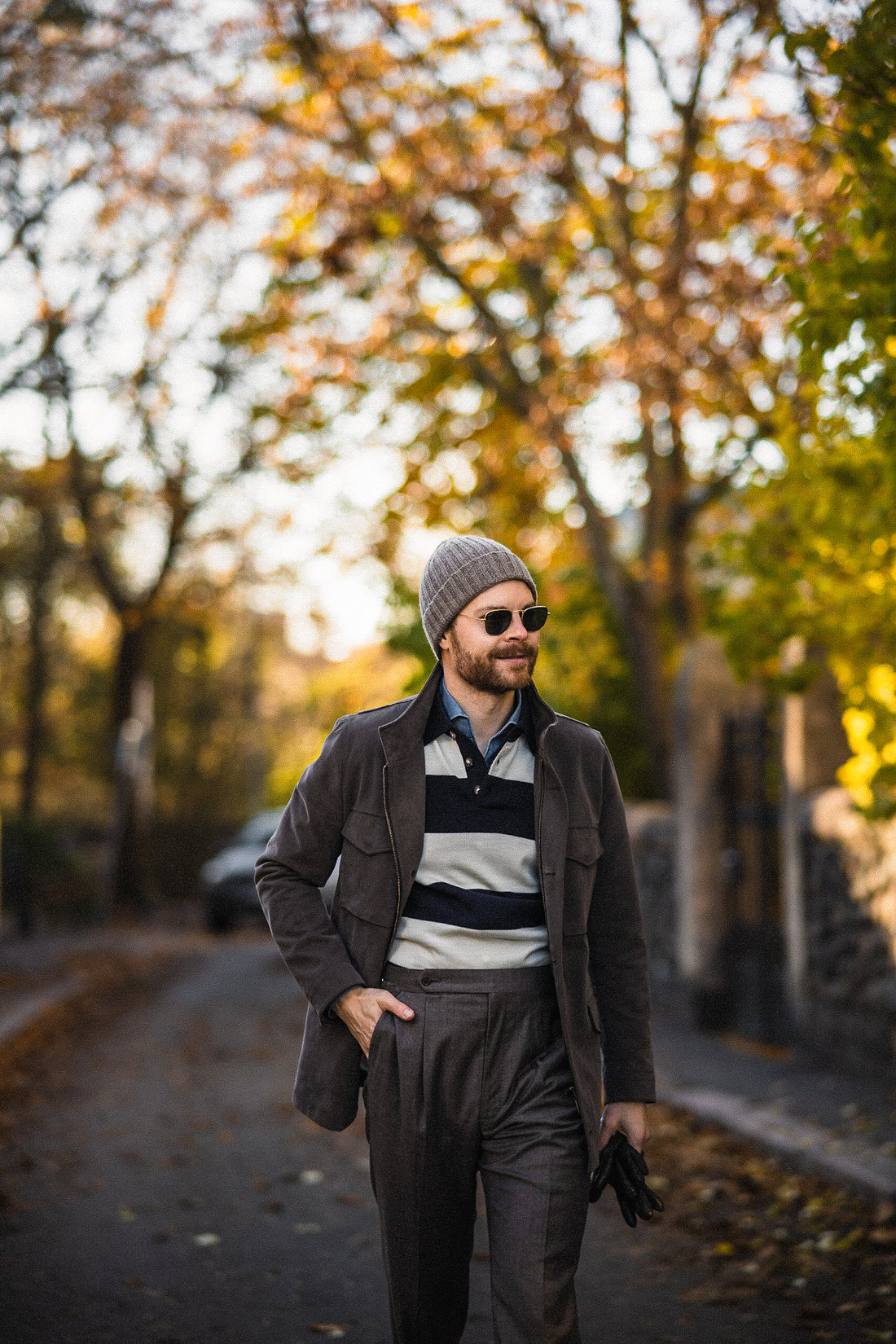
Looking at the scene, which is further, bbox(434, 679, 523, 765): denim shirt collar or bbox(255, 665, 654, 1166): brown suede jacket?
bbox(434, 679, 523, 765): denim shirt collar

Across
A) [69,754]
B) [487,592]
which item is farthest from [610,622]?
[69,754]

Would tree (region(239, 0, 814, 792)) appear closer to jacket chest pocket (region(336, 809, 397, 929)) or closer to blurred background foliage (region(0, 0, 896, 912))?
blurred background foliage (region(0, 0, 896, 912))

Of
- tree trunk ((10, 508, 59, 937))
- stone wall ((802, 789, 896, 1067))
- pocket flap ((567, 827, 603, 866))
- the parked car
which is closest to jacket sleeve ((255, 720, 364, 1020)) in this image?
pocket flap ((567, 827, 603, 866))

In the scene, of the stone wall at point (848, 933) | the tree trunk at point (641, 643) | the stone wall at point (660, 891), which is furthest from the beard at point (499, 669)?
the tree trunk at point (641, 643)

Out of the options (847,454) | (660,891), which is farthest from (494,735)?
(660,891)

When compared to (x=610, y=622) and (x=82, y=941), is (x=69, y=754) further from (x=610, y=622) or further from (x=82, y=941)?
(x=610, y=622)

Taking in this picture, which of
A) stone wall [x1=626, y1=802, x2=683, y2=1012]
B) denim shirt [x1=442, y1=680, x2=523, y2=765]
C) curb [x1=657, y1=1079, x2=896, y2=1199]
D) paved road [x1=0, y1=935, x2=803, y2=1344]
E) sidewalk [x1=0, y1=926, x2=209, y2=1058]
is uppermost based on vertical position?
denim shirt [x1=442, y1=680, x2=523, y2=765]

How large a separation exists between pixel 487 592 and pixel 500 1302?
59.2 inches

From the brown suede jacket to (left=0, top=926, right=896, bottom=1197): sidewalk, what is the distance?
115 inches

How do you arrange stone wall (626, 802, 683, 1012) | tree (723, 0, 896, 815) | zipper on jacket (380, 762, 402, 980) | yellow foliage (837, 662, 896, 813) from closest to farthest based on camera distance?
zipper on jacket (380, 762, 402, 980) < tree (723, 0, 896, 815) < yellow foliage (837, 662, 896, 813) < stone wall (626, 802, 683, 1012)

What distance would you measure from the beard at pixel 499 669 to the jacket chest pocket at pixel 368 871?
0.37m

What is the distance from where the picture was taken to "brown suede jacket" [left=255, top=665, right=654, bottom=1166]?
3018 millimetres

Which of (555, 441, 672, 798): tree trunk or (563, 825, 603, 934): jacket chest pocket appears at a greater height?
(555, 441, 672, 798): tree trunk

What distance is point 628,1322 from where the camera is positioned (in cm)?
459
